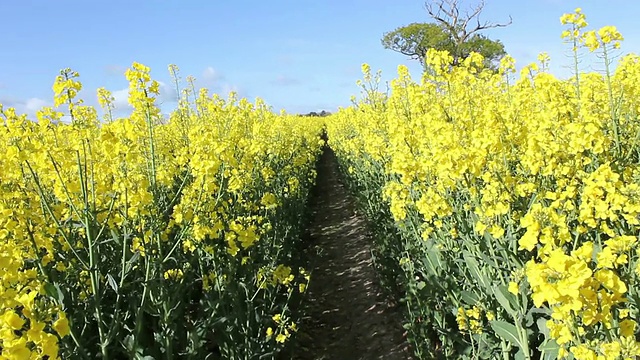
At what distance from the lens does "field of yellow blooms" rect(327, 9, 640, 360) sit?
144 centimetres

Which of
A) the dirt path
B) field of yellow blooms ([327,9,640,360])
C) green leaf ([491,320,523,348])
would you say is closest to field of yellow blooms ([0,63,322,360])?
the dirt path

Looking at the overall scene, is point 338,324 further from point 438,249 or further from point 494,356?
point 494,356

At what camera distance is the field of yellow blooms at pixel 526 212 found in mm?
1443

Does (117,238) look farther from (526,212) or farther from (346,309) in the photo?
(346,309)

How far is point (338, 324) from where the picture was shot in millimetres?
A: 5160

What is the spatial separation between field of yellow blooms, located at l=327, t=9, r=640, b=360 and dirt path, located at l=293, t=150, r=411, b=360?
495mm

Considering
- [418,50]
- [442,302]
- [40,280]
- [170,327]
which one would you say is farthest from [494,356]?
[418,50]

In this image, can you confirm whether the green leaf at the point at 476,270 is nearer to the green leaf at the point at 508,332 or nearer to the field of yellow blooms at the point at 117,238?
the green leaf at the point at 508,332

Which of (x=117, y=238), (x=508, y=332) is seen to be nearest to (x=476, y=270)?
(x=508, y=332)

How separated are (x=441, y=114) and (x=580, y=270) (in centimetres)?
255

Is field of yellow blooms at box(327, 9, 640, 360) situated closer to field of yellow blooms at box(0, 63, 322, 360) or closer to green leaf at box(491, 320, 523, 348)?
green leaf at box(491, 320, 523, 348)

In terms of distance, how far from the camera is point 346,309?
5.51 meters

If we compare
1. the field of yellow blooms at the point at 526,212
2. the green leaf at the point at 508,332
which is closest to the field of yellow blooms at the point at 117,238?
the field of yellow blooms at the point at 526,212

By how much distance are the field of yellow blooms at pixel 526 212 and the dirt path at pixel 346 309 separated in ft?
1.62
